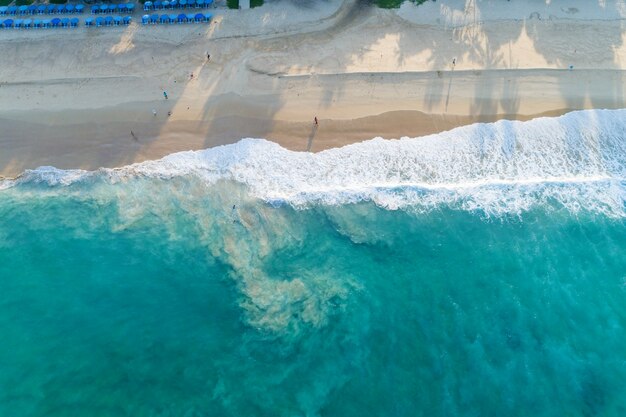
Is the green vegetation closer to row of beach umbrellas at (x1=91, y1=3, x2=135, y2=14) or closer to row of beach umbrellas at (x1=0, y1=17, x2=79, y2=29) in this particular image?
row of beach umbrellas at (x1=91, y1=3, x2=135, y2=14)

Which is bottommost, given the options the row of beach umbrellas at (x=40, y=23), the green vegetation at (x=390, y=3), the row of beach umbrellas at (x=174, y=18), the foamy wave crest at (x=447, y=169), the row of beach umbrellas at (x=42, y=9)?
the foamy wave crest at (x=447, y=169)

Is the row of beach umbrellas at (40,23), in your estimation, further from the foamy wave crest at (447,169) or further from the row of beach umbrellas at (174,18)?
the foamy wave crest at (447,169)

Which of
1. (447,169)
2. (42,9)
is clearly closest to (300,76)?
(447,169)

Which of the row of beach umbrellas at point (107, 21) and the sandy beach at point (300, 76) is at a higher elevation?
the row of beach umbrellas at point (107, 21)

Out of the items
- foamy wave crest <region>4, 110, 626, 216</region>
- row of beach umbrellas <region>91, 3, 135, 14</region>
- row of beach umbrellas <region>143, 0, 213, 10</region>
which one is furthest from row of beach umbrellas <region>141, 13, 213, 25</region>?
foamy wave crest <region>4, 110, 626, 216</region>

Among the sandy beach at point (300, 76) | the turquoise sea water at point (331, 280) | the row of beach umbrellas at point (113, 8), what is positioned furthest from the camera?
the row of beach umbrellas at point (113, 8)

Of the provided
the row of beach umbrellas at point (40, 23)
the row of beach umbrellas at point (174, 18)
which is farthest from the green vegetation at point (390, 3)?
the row of beach umbrellas at point (40, 23)
